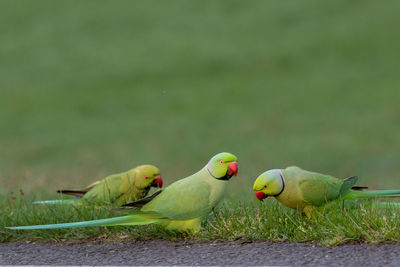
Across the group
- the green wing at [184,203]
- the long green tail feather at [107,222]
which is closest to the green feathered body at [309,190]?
the green wing at [184,203]

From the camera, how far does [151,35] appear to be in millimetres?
20078

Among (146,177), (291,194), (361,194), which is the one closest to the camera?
(291,194)

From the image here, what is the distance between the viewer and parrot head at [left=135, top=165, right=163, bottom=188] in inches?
194

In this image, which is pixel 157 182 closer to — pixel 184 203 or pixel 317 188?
pixel 184 203

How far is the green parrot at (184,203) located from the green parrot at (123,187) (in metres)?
0.61

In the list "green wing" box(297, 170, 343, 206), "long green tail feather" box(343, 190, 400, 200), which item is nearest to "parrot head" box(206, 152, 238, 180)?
"green wing" box(297, 170, 343, 206)

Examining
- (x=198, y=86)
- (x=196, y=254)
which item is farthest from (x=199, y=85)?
(x=196, y=254)

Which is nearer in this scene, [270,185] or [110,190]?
[270,185]

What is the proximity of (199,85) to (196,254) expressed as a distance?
13916mm

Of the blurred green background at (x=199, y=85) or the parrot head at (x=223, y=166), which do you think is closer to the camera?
the parrot head at (x=223, y=166)

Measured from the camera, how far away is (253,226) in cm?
414

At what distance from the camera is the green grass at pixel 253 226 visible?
387 cm

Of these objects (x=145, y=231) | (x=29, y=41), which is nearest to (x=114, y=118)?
(x=29, y=41)

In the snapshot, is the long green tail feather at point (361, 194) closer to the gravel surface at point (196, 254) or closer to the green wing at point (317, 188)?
the green wing at point (317, 188)
